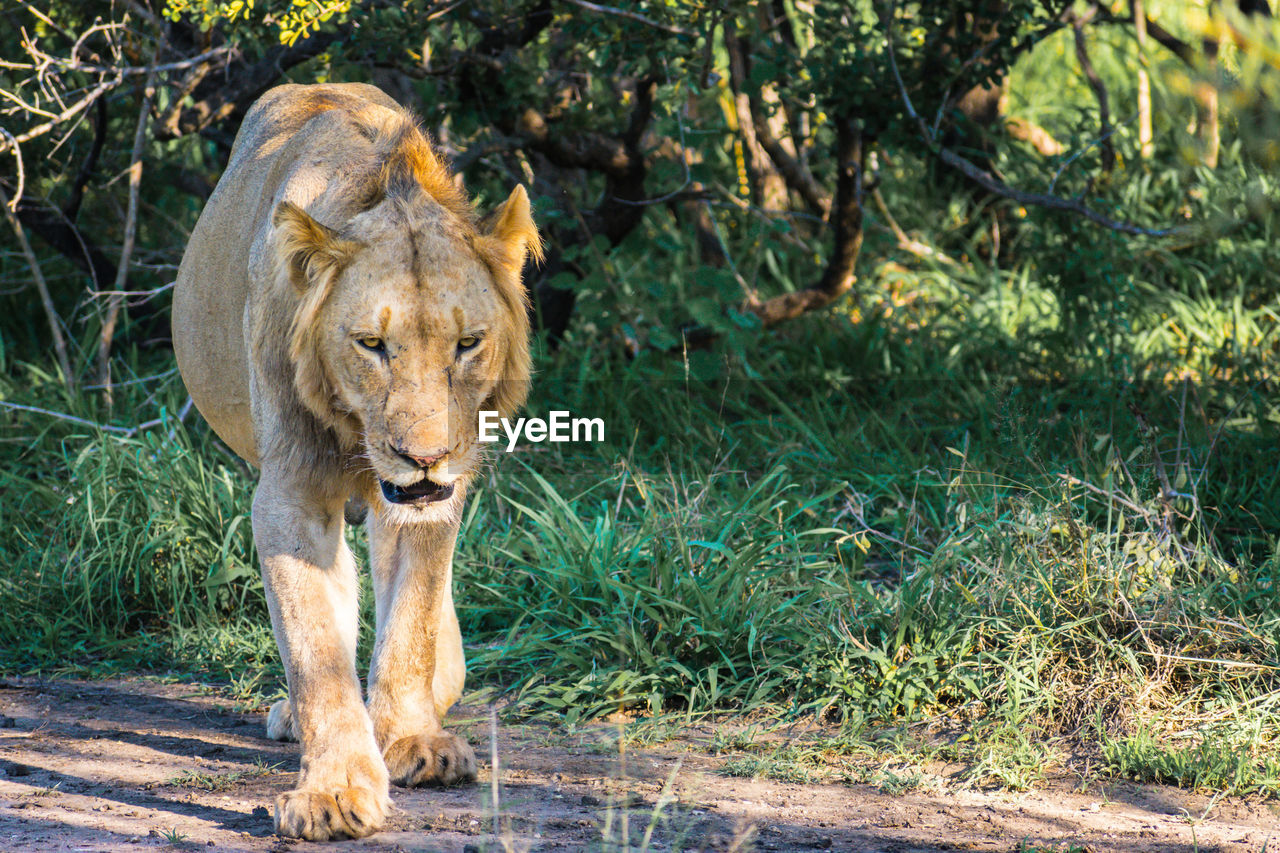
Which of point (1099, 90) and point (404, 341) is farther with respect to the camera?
point (1099, 90)

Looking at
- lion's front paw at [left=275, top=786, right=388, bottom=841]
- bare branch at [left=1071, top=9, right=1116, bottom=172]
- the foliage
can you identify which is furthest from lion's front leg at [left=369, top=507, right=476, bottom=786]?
bare branch at [left=1071, top=9, right=1116, bottom=172]

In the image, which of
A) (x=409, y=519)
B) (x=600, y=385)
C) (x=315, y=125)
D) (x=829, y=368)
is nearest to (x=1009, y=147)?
(x=829, y=368)

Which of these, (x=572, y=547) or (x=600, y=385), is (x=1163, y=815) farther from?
(x=600, y=385)

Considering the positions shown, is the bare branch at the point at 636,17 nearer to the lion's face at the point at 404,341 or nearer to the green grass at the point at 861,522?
the green grass at the point at 861,522

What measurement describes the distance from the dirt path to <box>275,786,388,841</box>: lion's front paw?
0.10ft

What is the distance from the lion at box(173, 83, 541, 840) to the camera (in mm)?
Result: 3125

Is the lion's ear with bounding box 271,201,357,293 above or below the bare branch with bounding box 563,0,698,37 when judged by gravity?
below

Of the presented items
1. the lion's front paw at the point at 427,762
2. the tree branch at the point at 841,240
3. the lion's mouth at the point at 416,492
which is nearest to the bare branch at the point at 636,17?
the tree branch at the point at 841,240

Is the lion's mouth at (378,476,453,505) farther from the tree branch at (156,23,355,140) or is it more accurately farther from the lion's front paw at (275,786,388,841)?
the tree branch at (156,23,355,140)

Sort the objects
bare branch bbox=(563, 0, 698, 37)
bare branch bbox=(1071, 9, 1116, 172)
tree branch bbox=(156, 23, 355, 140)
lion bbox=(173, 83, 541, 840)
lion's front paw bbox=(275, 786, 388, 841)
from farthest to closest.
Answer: bare branch bbox=(1071, 9, 1116, 172) < tree branch bbox=(156, 23, 355, 140) < bare branch bbox=(563, 0, 698, 37) < lion bbox=(173, 83, 541, 840) < lion's front paw bbox=(275, 786, 388, 841)

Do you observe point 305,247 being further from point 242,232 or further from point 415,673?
point 415,673

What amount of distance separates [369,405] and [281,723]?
4.18 feet

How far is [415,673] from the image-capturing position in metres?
3.54

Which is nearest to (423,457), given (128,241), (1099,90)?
(128,241)
